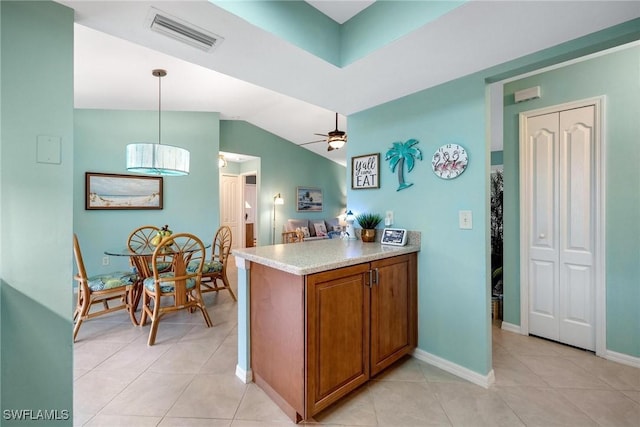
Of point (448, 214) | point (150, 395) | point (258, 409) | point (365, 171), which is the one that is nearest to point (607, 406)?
point (448, 214)

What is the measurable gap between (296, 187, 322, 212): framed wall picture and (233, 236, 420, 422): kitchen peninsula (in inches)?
208

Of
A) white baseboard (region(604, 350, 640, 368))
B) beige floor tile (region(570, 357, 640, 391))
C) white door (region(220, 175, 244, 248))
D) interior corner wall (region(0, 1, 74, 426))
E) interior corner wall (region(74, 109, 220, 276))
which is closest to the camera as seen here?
A: interior corner wall (region(0, 1, 74, 426))

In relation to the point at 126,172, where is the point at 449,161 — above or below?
below

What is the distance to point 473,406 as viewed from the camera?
1681 millimetres

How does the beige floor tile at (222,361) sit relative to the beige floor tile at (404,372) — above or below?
below

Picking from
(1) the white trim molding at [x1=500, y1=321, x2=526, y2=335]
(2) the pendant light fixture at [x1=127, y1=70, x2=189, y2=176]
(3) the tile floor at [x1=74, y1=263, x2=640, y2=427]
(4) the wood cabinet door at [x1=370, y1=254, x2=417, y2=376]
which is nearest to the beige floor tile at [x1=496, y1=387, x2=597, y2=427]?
(3) the tile floor at [x1=74, y1=263, x2=640, y2=427]

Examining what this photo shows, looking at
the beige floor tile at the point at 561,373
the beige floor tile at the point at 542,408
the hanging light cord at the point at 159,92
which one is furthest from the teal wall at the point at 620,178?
the hanging light cord at the point at 159,92

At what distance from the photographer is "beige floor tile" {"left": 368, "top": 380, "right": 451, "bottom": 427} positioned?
1561mm

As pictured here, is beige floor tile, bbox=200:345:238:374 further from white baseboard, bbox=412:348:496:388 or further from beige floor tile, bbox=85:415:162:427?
white baseboard, bbox=412:348:496:388

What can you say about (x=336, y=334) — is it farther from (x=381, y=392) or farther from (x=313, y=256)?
(x=381, y=392)

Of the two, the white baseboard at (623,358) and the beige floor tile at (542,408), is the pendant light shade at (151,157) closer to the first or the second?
the beige floor tile at (542,408)

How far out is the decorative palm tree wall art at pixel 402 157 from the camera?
7.41 feet

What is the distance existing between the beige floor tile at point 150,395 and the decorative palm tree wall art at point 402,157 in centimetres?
220

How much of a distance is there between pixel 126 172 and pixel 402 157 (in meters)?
4.13
